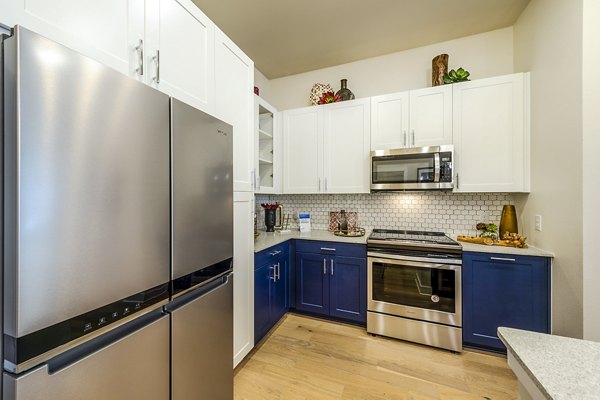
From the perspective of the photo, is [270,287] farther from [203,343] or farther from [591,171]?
[591,171]

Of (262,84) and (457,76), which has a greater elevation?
(262,84)

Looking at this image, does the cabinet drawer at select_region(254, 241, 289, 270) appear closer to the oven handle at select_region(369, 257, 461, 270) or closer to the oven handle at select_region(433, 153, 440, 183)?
the oven handle at select_region(369, 257, 461, 270)

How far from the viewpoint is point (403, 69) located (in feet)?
9.20

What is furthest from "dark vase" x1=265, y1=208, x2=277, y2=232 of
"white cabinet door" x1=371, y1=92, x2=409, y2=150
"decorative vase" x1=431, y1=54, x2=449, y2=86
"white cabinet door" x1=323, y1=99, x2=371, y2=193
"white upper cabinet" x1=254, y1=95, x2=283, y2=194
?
"decorative vase" x1=431, y1=54, x2=449, y2=86

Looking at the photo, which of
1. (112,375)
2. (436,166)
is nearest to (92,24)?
(112,375)

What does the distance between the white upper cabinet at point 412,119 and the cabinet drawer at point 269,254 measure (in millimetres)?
1466

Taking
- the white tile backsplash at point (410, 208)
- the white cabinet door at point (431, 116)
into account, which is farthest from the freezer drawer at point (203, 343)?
the white cabinet door at point (431, 116)

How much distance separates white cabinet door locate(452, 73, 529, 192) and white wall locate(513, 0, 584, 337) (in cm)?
8

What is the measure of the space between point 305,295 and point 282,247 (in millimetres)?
630

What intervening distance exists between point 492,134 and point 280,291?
2.56 m

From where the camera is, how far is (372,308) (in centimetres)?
236

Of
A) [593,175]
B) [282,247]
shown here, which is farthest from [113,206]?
[593,175]

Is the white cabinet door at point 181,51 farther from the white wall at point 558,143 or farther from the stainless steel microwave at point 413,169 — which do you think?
the white wall at point 558,143

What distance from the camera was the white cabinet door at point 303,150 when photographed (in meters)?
2.93
